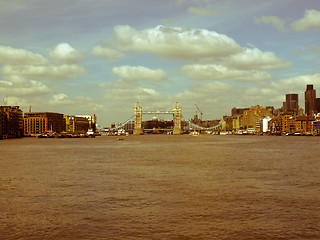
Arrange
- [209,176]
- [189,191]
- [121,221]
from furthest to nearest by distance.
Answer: [209,176]
[189,191]
[121,221]

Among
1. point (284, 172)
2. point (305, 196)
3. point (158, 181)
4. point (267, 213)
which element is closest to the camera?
point (267, 213)

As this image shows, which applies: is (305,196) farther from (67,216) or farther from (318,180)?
→ (67,216)

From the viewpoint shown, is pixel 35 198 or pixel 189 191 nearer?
pixel 35 198

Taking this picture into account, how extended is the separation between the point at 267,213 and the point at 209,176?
13.1 meters

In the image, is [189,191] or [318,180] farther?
[318,180]

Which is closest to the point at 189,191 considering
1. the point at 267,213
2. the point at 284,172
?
the point at 267,213

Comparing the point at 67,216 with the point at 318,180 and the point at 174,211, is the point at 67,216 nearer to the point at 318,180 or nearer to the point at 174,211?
the point at 174,211

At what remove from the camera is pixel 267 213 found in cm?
1759

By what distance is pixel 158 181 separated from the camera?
27891 mm

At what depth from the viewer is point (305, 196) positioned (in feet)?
70.6

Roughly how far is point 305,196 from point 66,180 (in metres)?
15.9

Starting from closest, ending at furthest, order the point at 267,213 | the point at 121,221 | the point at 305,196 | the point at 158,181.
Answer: the point at 121,221, the point at 267,213, the point at 305,196, the point at 158,181

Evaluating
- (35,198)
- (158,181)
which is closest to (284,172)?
(158,181)

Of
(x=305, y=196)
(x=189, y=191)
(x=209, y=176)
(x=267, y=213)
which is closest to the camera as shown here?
(x=267, y=213)
